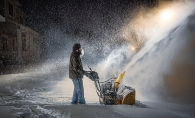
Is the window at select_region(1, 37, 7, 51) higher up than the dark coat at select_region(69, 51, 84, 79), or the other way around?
the window at select_region(1, 37, 7, 51)

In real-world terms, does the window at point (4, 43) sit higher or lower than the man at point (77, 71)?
higher

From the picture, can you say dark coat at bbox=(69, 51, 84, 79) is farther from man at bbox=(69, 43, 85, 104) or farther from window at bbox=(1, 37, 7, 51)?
window at bbox=(1, 37, 7, 51)

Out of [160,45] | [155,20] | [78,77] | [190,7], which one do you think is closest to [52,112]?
[78,77]

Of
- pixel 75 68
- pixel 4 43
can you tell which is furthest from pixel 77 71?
pixel 4 43

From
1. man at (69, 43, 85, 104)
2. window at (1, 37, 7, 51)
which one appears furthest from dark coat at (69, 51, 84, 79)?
window at (1, 37, 7, 51)

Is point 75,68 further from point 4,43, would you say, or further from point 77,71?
point 4,43

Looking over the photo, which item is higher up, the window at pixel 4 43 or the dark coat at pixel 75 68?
the window at pixel 4 43

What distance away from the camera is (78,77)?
526 cm

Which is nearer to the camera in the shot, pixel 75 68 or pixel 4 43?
pixel 75 68

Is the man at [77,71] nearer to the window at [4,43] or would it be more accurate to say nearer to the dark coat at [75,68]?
the dark coat at [75,68]

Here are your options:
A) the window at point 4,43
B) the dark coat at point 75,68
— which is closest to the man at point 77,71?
the dark coat at point 75,68

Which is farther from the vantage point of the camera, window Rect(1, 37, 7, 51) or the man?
window Rect(1, 37, 7, 51)

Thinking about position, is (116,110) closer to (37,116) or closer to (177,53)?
(37,116)

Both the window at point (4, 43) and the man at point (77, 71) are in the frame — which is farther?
the window at point (4, 43)
